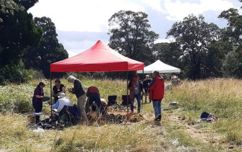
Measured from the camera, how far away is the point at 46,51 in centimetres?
7100

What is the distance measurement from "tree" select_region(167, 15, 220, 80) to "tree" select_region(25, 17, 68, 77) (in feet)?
58.3

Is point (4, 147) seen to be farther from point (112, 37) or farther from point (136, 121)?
point (112, 37)

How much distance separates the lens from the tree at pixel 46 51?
227ft

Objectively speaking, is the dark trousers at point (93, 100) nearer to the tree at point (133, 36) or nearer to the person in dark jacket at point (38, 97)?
the person in dark jacket at point (38, 97)

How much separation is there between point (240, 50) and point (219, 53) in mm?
20663

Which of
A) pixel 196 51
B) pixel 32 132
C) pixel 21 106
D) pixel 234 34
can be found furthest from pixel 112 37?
pixel 32 132

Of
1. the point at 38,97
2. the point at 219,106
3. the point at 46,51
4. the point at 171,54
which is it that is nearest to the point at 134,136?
the point at 38,97

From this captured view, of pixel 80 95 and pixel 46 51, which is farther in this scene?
pixel 46 51

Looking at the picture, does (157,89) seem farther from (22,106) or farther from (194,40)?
(194,40)

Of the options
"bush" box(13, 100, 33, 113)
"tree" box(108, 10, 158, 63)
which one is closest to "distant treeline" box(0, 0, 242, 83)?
"tree" box(108, 10, 158, 63)

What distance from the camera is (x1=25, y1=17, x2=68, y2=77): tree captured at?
2729 inches

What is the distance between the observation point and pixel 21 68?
34.8 meters

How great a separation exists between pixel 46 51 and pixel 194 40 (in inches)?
881

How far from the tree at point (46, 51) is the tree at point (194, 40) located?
17.8 metres
